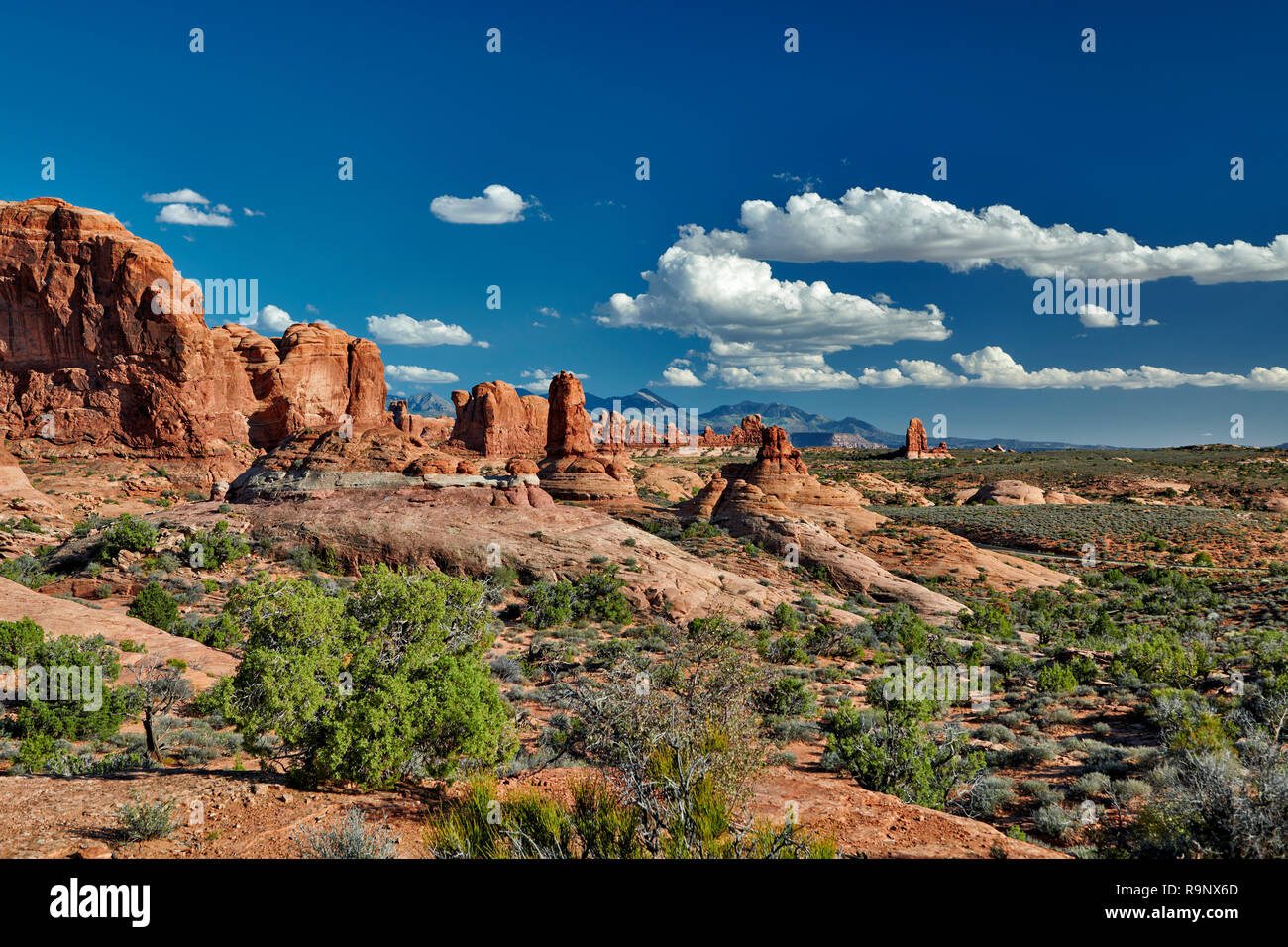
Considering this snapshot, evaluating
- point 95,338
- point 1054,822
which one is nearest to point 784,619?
point 1054,822

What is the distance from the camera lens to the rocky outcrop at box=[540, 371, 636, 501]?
45.9 m

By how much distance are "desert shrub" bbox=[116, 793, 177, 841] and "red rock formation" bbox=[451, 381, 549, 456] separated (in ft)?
335

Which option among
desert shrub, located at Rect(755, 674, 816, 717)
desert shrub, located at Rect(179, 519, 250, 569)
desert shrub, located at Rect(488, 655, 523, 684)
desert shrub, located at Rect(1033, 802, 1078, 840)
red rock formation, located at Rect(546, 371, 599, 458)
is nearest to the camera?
desert shrub, located at Rect(1033, 802, 1078, 840)

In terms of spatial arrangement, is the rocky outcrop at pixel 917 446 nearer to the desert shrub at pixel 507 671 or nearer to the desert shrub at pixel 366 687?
the desert shrub at pixel 507 671

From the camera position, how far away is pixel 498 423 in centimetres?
10969

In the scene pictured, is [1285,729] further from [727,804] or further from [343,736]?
[343,736]

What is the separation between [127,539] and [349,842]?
77.8 ft

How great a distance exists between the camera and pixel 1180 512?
5631 centimetres

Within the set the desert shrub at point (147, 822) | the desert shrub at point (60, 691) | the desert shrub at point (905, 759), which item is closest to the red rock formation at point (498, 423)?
the desert shrub at point (60, 691)

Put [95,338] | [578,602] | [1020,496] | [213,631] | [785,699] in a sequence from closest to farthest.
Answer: [785,699] < [213,631] < [578,602] < [95,338] < [1020,496]

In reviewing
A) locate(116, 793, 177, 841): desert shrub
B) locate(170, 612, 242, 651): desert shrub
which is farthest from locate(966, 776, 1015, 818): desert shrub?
locate(170, 612, 242, 651): desert shrub

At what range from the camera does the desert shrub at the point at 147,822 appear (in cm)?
679

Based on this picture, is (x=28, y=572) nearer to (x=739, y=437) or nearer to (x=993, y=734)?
(x=993, y=734)

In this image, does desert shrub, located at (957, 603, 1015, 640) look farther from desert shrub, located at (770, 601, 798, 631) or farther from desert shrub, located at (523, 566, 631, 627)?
desert shrub, located at (523, 566, 631, 627)
